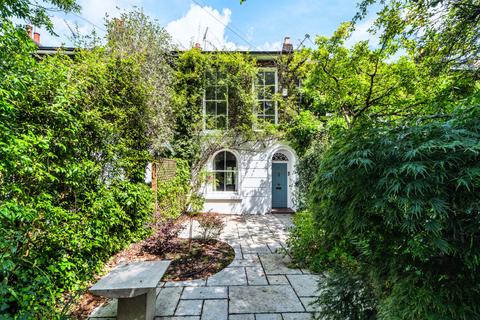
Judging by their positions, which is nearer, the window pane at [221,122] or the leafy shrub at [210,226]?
the leafy shrub at [210,226]

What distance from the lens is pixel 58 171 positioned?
265 cm

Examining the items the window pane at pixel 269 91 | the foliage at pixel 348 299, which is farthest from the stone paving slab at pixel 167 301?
the window pane at pixel 269 91

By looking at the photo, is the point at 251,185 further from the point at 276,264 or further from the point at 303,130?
the point at 276,264

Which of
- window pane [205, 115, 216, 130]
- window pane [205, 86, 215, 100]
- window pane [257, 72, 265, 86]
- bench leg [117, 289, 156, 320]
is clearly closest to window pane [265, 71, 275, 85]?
window pane [257, 72, 265, 86]

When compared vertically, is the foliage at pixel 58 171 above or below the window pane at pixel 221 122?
below

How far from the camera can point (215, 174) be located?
8.66 metres

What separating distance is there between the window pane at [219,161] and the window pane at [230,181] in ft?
1.24

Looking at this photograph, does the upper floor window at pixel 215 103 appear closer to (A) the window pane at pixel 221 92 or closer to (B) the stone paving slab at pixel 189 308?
(A) the window pane at pixel 221 92

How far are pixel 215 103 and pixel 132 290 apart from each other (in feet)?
23.9

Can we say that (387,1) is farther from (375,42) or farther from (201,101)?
(201,101)

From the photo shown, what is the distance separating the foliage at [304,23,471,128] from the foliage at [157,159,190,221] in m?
5.30

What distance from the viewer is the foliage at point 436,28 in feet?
12.7

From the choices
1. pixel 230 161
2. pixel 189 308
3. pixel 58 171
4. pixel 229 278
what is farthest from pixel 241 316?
pixel 230 161

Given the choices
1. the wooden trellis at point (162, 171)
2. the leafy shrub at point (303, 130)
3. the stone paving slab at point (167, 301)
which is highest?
the leafy shrub at point (303, 130)
